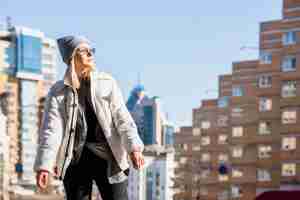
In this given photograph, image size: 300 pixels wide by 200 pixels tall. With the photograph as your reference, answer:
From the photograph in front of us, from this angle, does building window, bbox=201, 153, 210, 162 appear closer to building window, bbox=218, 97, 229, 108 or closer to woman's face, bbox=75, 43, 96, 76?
building window, bbox=218, 97, 229, 108

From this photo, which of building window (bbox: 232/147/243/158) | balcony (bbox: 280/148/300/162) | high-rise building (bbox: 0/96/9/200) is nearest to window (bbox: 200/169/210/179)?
high-rise building (bbox: 0/96/9/200)

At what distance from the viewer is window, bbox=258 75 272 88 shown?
71938 millimetres

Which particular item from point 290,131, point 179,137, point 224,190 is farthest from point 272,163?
point 179,137

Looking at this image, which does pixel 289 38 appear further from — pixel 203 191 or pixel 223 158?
pixel 223 158

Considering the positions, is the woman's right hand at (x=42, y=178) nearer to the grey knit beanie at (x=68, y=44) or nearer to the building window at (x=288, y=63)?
the grey knit beanie at (x=68, y=44)

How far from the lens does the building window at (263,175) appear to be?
73.5 m

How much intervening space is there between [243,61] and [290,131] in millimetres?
27270

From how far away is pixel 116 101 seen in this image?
651cm

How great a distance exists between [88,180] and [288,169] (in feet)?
199

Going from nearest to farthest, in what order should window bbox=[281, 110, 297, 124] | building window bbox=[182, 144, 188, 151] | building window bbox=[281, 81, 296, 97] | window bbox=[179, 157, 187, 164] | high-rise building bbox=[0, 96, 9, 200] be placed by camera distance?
window bbox=[281, 110, 297, 124] → building window bbox=[281, 81, 296, 97] → high-rise building bbox=[0, 96, 9, 200] → building window bbox=[182, 144, 188, 151] → window bbox=[179, 157, 187, 164]

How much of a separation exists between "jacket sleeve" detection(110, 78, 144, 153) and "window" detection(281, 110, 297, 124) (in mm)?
60286

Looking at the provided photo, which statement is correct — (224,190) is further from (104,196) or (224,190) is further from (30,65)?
(104,196)

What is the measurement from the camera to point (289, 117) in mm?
66625

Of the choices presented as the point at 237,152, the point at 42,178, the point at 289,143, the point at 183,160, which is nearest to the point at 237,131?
the point at 237,152
